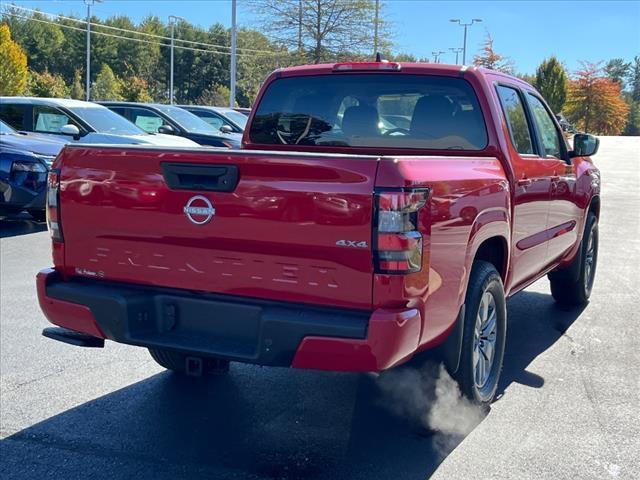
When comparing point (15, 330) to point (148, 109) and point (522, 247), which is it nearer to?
point (522, 247)

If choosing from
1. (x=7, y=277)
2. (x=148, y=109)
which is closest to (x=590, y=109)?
(x=148, y=109)

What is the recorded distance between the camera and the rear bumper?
3221 mm

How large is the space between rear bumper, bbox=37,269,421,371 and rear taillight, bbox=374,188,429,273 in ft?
0.67

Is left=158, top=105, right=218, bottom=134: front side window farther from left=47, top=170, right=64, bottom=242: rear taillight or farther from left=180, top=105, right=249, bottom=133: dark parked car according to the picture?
left=47, top=170, right=64, bottom=242: rear taillight

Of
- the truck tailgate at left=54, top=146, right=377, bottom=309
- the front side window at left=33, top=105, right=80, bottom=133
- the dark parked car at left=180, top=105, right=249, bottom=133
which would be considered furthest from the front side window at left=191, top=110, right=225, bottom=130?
the truck tailgate at left=54, top=146, right=377, bottom=309

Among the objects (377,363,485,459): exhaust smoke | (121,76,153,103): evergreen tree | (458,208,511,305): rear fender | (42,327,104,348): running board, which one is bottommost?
(377,363,485,459): exhaust smoke

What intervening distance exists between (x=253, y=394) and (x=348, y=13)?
1023 inches

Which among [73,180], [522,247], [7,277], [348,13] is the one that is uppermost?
[348,13]

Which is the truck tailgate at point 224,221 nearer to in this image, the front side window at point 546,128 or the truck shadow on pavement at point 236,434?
the truck shadow on pavement at point 236,434

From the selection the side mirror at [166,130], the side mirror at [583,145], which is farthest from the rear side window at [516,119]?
the side mirror at [166,130]

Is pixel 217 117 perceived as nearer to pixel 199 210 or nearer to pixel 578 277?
pixel 578 277

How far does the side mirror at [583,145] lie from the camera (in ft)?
20.0

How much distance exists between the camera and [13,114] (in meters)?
12.4

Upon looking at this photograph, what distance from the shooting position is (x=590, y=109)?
50.9 m
